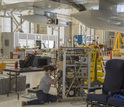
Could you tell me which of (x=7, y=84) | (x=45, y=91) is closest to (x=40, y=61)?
(x=7, y=84)

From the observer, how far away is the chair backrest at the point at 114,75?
14.4ft

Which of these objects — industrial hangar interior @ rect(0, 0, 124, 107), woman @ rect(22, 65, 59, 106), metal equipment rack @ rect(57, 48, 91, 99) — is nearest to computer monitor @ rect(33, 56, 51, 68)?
industrial hangar interior @ rect(0, 0, 124, 107)

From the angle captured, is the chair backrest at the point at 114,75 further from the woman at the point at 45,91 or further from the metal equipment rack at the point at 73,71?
the woman at the point at 45,91

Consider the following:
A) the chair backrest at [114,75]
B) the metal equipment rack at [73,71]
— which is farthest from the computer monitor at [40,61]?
the chair backrest at [114,75]

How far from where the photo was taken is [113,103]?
376cm

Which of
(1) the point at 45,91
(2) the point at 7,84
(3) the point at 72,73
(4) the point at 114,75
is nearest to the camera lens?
(4) the point at 114,75

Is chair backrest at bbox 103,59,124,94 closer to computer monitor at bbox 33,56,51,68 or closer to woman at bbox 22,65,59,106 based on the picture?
woman at bbox 22,65,59,106

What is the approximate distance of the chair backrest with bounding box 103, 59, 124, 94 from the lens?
4398 millimetres

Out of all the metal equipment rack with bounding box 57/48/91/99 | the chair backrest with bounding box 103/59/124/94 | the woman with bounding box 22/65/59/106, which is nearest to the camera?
the chair backrest with bounding box 103/59/124/94

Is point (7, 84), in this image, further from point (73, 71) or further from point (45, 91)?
point (73, 71)

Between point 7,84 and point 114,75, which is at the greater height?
point 114,75

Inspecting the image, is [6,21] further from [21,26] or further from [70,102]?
[70,102]

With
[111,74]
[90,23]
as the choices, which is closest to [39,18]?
[90,23]

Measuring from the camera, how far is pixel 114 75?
14.6ft
